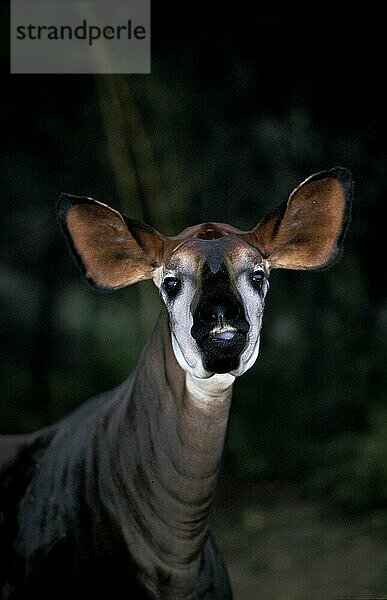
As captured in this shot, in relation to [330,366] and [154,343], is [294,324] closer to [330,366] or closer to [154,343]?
[330,366]

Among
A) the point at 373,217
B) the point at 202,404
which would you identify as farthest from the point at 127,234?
the point at 373,217

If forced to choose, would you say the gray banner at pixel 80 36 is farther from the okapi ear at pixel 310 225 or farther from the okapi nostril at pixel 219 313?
the okapi nostril at pixel 219 313

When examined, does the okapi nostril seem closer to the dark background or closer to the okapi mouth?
the okapi mouth

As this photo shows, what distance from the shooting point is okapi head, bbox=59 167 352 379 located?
1.82 metres

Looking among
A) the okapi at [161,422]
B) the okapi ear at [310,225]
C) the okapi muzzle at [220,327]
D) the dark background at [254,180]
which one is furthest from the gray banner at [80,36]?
the okapi muzzle at [220,327]

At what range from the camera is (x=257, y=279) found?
1.96 m

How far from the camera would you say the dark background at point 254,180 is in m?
4.58

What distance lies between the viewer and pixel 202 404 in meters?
2.05

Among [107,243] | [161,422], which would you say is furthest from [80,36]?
[161,422]

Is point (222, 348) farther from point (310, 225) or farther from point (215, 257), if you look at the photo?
point (310, 225)

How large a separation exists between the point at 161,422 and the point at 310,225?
53 cm

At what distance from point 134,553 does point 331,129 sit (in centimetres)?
291

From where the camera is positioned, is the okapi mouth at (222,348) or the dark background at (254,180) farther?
the dark background at (254,180)

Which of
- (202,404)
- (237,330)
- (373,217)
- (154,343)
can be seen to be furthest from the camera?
(373,217)
